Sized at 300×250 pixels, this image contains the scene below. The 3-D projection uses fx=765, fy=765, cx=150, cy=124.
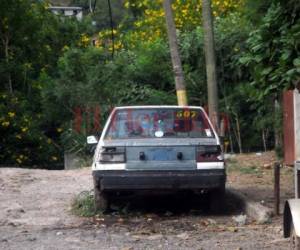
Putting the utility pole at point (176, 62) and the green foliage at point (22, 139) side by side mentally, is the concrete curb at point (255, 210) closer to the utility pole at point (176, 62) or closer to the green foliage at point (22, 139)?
the utility pole at point (176, 62)

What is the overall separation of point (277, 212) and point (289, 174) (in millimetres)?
4704

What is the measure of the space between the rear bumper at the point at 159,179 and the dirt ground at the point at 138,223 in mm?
493

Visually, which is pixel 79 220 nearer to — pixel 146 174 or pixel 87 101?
pixel 146 174

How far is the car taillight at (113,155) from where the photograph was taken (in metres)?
10.2

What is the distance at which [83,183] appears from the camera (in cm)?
1486

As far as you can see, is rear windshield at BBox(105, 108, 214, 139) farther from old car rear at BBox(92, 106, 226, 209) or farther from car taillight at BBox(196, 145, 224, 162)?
car taillight at BBox(196, 145, 224, 162)

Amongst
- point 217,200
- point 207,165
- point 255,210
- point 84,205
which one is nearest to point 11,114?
point 84,205

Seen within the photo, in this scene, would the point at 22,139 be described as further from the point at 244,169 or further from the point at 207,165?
the point at 207,165

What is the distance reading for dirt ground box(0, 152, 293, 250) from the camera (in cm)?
873

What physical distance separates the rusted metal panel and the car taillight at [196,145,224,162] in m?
5.55

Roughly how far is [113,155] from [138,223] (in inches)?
38.2

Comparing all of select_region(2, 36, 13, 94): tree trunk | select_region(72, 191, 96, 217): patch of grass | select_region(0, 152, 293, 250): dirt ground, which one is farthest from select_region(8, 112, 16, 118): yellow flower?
select_region(72, 191, 96, 217): patch of grass

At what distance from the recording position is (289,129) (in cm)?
1584

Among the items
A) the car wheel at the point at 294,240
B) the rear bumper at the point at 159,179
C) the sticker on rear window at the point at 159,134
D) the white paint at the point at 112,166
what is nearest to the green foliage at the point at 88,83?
the sticker on rear window at the point at 159,134
